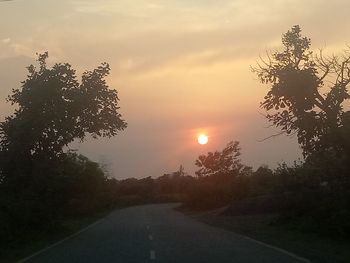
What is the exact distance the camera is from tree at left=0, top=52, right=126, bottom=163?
4225cm

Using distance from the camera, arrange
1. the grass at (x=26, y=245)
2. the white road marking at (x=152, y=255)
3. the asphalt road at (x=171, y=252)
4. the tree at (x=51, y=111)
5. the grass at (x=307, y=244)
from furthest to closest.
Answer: the tree at (x=51, y=111)
the grass at (x=26, y=245)
the white road marking at (x=152, y=255)
the asphalt road at (x=171, y=252)
the grass at (x=307, y=244)

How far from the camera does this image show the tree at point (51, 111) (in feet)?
139

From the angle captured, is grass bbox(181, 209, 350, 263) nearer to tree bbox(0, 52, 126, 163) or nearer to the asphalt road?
the asphalt road

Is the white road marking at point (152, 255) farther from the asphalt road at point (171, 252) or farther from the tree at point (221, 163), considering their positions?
the tree at point (221, 163)

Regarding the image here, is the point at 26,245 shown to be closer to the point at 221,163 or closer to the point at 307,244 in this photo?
the point at 307,244

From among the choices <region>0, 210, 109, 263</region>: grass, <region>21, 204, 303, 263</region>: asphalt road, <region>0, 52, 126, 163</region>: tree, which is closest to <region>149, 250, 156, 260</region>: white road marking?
<region>21, 204, 303, 263</region>: asphalt road

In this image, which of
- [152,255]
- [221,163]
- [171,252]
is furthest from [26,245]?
[221,163]

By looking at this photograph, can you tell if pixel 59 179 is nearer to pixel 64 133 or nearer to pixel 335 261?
pixel 64 133

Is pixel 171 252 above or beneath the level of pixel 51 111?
beneath

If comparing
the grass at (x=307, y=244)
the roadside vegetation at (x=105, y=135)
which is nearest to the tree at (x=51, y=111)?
the roadside vegetation at (x=105, y=135)

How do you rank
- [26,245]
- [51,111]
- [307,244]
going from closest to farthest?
[307,244] < [26,245] < [51,111]

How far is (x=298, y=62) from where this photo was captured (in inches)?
1356

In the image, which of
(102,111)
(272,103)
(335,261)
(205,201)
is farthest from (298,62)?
(205,201)

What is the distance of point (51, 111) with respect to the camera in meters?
42.4
